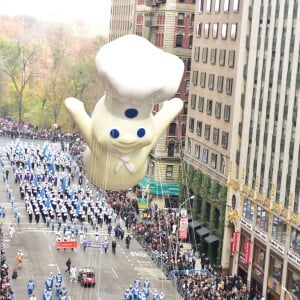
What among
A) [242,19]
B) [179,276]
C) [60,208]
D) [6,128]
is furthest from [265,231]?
[6,128]

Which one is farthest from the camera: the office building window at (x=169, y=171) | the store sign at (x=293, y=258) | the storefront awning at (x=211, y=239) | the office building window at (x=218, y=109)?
the office building window at (x=169, y=171)

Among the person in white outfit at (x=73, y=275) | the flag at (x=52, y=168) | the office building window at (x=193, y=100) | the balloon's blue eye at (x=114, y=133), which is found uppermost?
the balloon's blue eye at (x=114, y=133)

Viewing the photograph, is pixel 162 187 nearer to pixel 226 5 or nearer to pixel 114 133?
pixel 226 5

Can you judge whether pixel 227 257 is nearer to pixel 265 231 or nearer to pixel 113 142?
pixel 265 231

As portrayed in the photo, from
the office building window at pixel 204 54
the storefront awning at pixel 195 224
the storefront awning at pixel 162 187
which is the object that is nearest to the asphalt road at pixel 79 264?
the storefront awning at pixel 195 224

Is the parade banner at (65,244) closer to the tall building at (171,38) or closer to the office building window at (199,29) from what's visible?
the office building window at (199,29)

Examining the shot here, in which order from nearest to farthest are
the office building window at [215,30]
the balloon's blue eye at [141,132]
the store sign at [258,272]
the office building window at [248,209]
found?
the balloon's blue eye at [141,132]
the store sign at [258,272]
the office building window at [248,209]
the office building window at [215,30]

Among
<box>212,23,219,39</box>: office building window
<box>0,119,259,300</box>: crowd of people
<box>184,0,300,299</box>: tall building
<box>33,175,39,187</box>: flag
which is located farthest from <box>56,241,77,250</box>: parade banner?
<box>33,175,39,187</box>: flag
